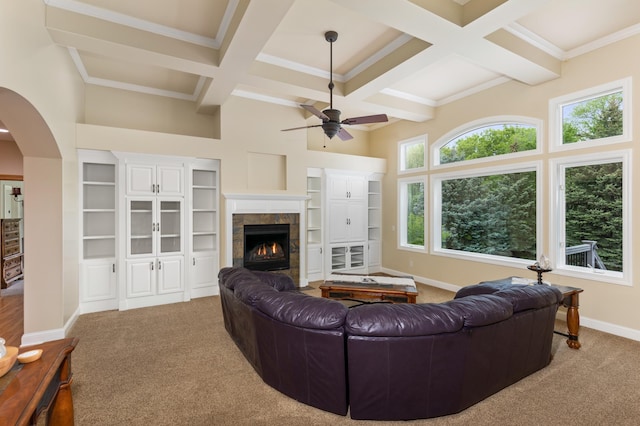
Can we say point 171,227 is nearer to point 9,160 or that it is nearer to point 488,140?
point 9,160

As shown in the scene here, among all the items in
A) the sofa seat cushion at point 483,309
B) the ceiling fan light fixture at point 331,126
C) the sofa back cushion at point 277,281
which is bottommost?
the sofa back cushion at point 277,281

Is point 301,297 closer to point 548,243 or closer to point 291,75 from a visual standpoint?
point 291,75

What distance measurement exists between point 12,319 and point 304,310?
14.8 feet

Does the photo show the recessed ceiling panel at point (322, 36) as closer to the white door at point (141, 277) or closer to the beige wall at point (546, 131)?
the beige wall at point (546, 131)

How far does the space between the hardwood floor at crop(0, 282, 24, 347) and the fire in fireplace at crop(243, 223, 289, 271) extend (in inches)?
115

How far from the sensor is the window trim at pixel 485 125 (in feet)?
14.7

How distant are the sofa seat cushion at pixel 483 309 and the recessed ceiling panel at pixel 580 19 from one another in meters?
2.78

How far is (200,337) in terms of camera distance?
11.9ft

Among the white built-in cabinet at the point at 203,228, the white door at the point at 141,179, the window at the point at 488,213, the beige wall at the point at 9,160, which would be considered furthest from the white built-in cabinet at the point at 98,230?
the window at the point at 488,213

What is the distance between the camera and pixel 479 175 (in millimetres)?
5328

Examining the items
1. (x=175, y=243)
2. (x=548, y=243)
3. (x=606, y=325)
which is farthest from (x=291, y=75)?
(x=606, y=325)

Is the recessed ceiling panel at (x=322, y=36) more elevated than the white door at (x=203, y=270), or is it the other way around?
the recessed ceiling panel at (x=322, y=36)

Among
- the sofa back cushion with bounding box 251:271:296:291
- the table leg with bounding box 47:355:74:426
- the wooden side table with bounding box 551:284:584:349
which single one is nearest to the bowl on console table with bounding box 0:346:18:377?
the table leg with bounding box 47:355:74:426

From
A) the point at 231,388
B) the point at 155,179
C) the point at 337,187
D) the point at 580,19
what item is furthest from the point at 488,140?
the point at 155,179
